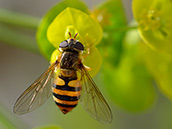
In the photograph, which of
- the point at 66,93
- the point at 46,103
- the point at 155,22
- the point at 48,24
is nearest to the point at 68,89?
the point at 66,93

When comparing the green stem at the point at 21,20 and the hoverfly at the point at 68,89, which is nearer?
the hoverfly at the point at 68,89

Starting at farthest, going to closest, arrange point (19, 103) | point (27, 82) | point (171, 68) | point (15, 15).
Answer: point (27, 82), point (15, 15), point (171, 68), point (19, 103)

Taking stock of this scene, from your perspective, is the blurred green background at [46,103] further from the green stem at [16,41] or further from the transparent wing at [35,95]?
the transparent wing at [35,95]

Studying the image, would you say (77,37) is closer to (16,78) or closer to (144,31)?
(144,31)

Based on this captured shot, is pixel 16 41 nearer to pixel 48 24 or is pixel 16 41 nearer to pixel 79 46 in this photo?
pixel 48 24

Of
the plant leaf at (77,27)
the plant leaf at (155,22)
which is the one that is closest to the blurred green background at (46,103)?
the plant leaf at (155,22)

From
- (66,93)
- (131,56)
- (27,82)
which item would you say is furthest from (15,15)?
(27,82)

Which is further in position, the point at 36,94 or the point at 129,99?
the point at 129,99

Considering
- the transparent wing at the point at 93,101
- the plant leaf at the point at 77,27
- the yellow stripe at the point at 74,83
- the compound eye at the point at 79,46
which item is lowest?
the transparent wing at the point at 93,101
